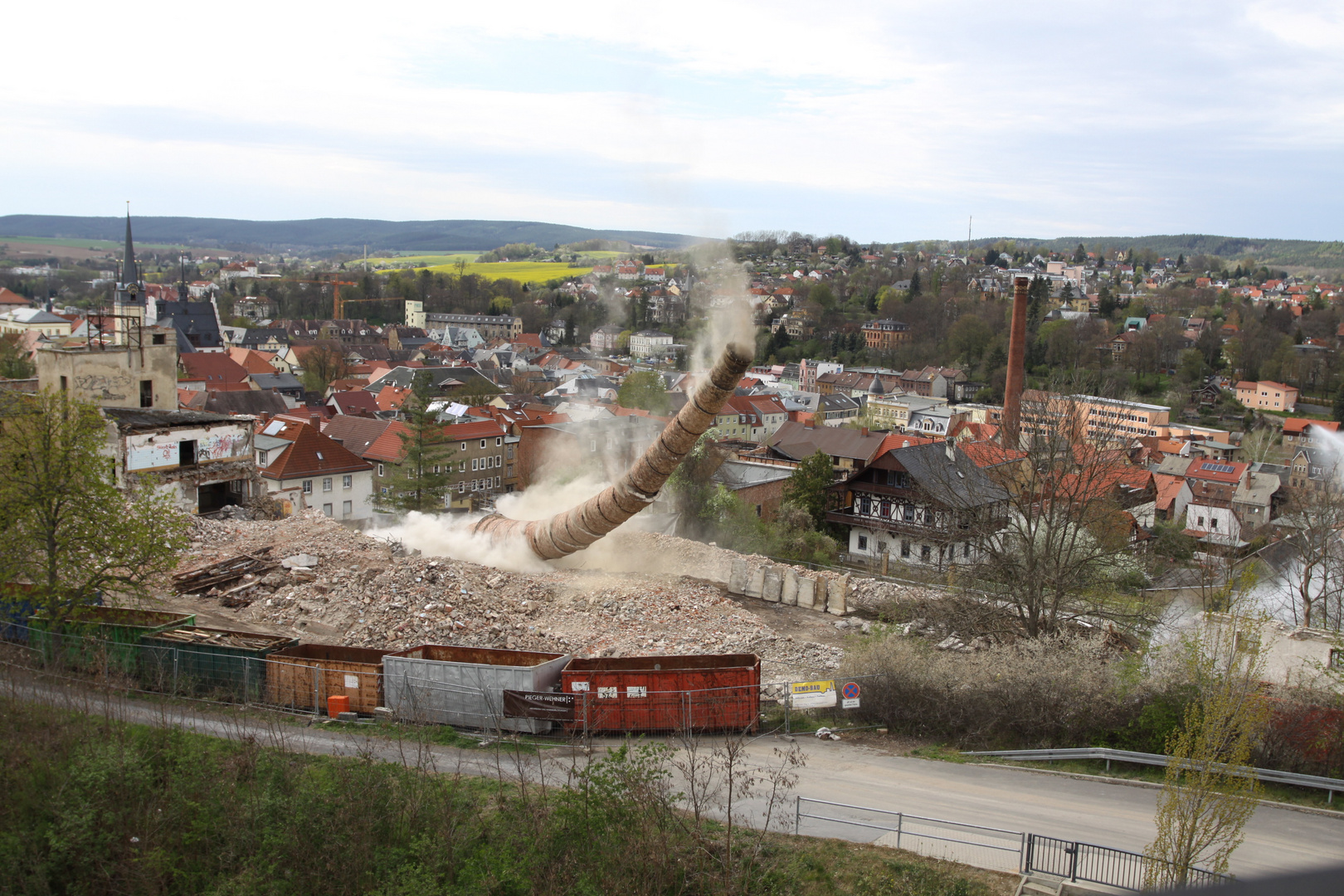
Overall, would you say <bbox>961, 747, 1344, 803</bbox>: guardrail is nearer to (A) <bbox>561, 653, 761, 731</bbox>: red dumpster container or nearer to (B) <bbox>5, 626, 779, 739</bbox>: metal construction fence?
(A) <bbox>561, 653, 761, 731</bbox>: red dumpster container

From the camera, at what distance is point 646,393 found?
152 feet

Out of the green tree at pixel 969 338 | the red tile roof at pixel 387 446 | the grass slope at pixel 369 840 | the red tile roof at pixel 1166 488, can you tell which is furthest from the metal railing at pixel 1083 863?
the green tree at pixel 969 338

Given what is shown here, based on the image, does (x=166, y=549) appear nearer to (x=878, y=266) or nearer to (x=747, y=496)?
(x=747, y=496)

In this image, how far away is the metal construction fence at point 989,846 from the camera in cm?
1075

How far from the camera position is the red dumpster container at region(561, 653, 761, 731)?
14.8 metres

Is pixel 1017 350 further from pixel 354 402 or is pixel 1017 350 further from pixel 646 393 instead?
pixel 354 402

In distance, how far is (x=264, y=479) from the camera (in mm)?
35812

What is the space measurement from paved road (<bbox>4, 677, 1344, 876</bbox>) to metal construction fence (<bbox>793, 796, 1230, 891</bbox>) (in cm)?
12

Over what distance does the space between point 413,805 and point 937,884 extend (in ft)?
20.4

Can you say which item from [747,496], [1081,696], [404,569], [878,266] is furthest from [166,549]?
[878,266]

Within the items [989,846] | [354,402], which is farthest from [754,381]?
[989,846]

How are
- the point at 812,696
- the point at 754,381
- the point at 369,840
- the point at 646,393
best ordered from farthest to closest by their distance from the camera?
the point at 754,381
the point at 646,393
the point at 812,696
the point at 369,840

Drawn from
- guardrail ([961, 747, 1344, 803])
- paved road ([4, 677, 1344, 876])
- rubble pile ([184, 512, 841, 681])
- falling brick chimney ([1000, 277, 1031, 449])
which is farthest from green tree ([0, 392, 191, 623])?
falling brick chimney ([1000, 277, 1031, 449])

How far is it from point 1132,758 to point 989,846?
396 centimetres
